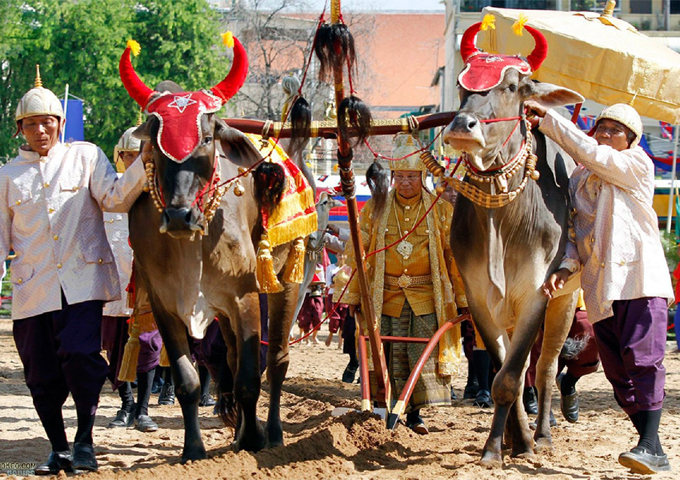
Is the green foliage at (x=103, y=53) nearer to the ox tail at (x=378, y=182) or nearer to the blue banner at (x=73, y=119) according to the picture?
the blue banner at (x=73, y=119)

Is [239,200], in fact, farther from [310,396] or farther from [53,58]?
[53,58]

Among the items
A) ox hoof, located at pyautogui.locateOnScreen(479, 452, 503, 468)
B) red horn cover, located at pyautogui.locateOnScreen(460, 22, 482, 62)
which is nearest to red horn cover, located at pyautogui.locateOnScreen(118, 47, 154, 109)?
red horn cover, located at pyautogui.locateOnScreen(460, 22, 482, 62)

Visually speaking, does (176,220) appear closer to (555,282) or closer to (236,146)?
(236,146)

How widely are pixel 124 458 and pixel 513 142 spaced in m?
3.41

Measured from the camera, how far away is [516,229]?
6352 mm

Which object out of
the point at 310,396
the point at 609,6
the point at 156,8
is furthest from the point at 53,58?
the point at 609,6

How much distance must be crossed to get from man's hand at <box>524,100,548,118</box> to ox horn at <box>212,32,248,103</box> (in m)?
1.81

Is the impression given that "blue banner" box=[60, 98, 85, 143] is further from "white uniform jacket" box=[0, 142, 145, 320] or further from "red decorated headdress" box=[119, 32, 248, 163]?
"red decorated headdress" box=[119, 32, 248, 163]

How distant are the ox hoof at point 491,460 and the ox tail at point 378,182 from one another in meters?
2.27

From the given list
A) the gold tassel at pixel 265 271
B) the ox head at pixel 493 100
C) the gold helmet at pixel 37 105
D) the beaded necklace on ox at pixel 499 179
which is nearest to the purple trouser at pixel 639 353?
the beaded necklace on ox at pixel 499 179

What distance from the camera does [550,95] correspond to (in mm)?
6375

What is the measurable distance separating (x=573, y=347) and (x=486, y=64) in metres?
3.07

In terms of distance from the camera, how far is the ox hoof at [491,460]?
616cm

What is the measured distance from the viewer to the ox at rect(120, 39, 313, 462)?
5867 mm
